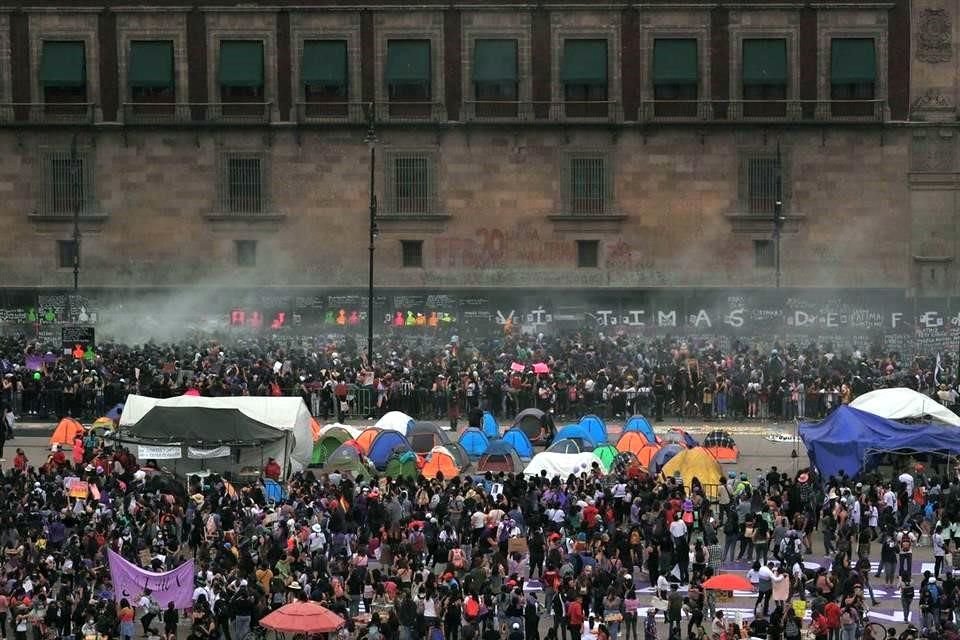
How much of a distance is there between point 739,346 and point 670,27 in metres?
12.5

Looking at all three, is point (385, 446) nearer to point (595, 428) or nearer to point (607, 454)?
point (607, 454)

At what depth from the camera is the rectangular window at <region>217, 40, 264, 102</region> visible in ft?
239

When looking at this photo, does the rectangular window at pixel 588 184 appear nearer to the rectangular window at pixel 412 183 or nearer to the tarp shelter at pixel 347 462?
the rectangular window at pixel 412 183

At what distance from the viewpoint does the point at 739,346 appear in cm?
6681

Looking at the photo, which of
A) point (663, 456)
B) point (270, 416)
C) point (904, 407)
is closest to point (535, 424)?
point (663, 456)

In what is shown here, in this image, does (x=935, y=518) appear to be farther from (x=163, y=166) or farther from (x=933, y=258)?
(x=163, y=166)

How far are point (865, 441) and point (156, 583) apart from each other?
17.6m

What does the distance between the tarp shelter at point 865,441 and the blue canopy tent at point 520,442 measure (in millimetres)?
7335

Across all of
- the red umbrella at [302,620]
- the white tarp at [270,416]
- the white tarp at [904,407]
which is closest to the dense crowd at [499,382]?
the white tarp at [270,416]

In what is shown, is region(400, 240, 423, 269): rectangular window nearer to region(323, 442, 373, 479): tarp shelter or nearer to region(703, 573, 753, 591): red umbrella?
region(323, 442, 373, 479): tarp shelter

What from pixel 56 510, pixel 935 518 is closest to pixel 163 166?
pixel 56 510

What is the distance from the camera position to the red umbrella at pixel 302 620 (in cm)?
3284

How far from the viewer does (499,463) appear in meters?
48.6

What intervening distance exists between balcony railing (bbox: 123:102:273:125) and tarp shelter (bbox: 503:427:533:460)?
2517 centimetres
